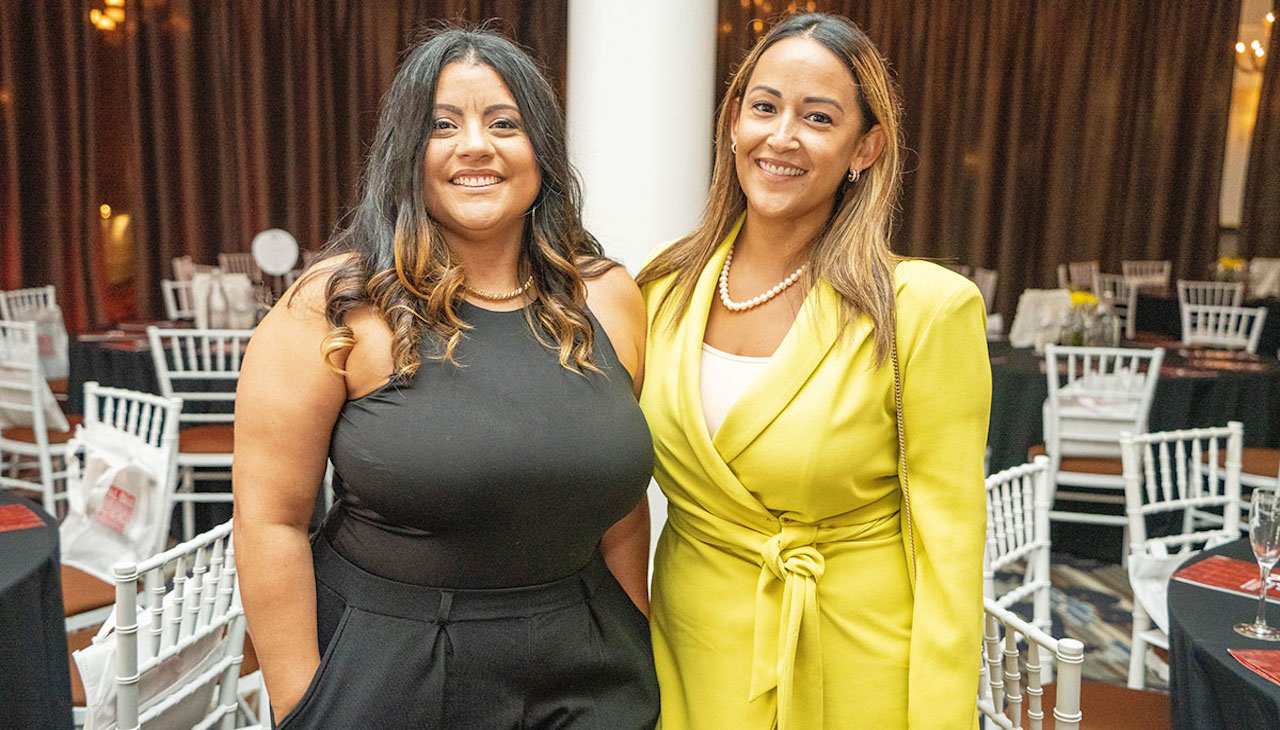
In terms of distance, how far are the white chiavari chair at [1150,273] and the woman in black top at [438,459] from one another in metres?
8.78

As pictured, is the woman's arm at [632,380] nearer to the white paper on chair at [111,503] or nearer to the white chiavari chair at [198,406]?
the white paper on chair at [111,503]

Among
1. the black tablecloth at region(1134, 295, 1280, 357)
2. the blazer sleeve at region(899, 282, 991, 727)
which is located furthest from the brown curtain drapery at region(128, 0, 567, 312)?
the blazer sleeve at region(899, 282, 991, 727)

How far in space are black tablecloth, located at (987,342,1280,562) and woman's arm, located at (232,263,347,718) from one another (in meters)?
3.96

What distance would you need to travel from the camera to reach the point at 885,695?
1501 millimetres

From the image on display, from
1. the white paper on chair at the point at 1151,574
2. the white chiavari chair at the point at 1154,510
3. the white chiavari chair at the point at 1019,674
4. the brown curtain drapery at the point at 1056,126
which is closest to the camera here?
the white chiavari chair at the point at 1019,674

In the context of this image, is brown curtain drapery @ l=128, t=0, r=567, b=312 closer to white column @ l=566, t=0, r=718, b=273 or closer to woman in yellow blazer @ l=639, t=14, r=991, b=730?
white column @ l=566, t=0, r=718, b=273

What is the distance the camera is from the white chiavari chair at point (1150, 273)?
932cm

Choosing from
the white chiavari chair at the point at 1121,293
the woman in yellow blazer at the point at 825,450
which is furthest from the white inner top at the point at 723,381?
the white chiavari chair at the point at 1121,293

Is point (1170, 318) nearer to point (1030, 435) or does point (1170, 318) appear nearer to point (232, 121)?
point (1030, 435)

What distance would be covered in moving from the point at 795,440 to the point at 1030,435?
3770 mm

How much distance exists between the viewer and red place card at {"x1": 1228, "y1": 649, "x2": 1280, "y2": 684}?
6.31 ft

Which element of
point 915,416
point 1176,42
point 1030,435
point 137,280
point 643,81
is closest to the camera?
point 915,416

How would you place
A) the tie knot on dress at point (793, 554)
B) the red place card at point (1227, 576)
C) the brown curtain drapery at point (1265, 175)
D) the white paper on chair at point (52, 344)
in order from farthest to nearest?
the brown curtain drapery at point (1265, 175) → the white paper on chair at point (52, 344) → the red place card at point (1227, 576) → the tie knot on dress at point (793, 554)

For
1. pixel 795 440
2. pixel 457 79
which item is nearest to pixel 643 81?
pixel 457 79
